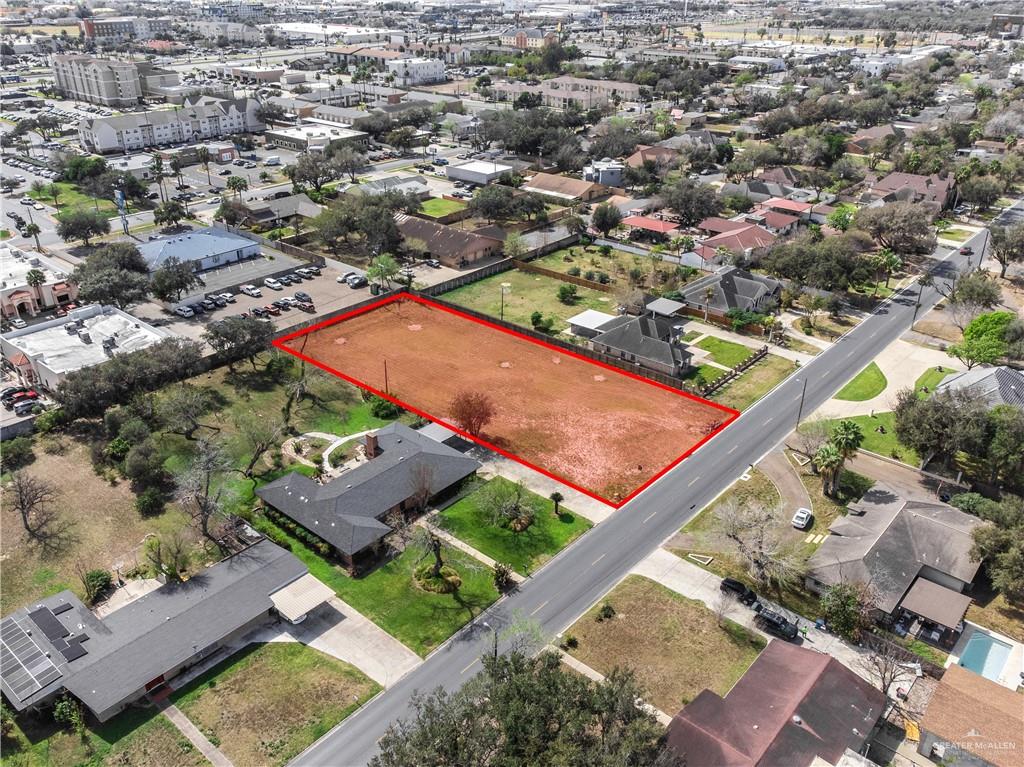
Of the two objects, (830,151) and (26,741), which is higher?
(830,151)

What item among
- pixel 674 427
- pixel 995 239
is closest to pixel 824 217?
pixel 995 239

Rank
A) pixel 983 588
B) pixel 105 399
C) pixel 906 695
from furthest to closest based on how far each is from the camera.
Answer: pixel 105 399, pixel 983 588, pixel 906 695

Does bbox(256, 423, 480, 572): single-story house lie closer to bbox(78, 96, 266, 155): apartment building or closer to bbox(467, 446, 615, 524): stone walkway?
bbox(467, 446, 615, 524): stone walkway

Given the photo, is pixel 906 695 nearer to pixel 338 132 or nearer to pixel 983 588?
pixel 983 588

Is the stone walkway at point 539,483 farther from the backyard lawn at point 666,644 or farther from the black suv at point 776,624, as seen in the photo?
the black suv at point 776,624

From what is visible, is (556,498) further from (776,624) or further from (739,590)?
(776,624)

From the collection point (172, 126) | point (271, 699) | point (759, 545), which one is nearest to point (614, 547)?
point (759, 545)

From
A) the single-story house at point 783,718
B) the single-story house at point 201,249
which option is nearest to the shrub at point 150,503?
the single-story house at point 783,718
